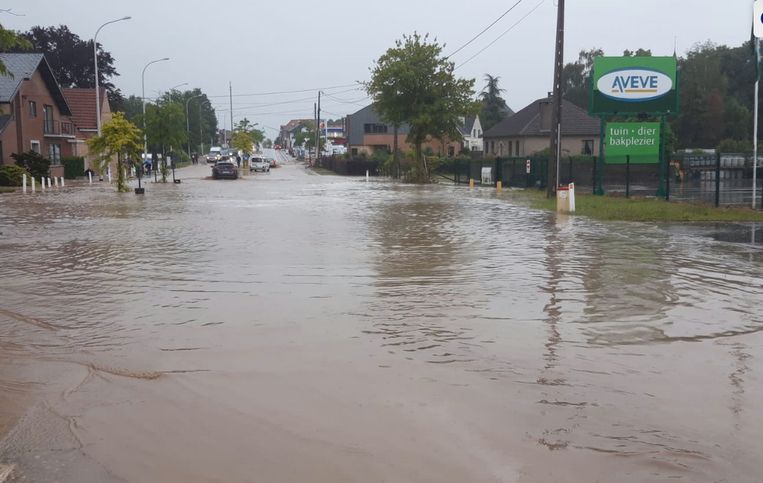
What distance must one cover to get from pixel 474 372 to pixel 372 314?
A: 2.52 meters

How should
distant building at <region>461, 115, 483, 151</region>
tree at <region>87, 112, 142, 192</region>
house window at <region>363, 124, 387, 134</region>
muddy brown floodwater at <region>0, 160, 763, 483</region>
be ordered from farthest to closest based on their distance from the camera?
distant building at <region>461, 115, 483, 151</region> → house window at <region>363, 124, 387, 134</region> → tree at <region>87, 112, 142, 192</region> → muddy brown floodwater at <region>0, 160, 763, 483</region>

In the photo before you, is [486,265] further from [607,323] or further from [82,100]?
[82,100]

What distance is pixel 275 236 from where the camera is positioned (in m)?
17.5

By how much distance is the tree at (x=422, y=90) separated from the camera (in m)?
50.5

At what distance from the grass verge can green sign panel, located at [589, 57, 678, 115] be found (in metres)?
4.08

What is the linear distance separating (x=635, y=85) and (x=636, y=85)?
0.04 meters

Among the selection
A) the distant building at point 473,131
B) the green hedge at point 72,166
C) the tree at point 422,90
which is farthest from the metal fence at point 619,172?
the distant building at point 473,131

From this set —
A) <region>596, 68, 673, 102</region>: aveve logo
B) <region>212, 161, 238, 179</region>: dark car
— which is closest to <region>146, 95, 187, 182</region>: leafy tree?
<region>212, 161, 238, 179</region>: dark car

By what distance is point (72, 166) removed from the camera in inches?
2324

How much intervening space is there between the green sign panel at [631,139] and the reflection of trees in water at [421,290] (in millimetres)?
11577

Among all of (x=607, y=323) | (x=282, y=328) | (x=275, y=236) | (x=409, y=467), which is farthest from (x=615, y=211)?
(x=409, y=467)

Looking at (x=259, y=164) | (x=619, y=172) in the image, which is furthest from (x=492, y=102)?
(x=619, y=172)

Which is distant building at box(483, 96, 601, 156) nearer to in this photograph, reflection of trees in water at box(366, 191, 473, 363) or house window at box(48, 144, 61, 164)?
house window at box(48, 144, 61, 164)

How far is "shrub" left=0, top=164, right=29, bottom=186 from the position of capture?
42.4 metres
